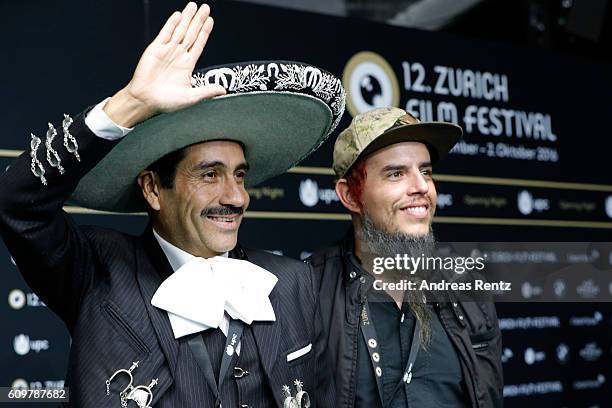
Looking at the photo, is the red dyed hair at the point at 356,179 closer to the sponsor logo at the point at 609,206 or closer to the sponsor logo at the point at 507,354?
the sponsor logo at the point at 507,354

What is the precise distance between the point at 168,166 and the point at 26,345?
1.25 meters

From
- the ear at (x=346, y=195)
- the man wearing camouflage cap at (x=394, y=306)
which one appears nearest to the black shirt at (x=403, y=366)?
the man wearing camouflage cap at (x=394, y=306)

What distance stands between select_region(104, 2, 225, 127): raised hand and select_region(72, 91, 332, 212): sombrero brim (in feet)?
0.68

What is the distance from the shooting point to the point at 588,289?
15.7 feet

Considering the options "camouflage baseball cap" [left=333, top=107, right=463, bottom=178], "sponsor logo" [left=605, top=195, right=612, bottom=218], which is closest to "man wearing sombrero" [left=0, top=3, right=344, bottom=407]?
"camouflage baseball cap" [left=333, top=107, right=463, bottom=178]

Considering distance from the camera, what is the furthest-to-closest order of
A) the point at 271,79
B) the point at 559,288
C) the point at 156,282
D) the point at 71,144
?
1. the point at 559,288
2. the point at 156,282
3. the point at 271,79
4. the point at 71,144

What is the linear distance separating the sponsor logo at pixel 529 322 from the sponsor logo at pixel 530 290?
0.42 feet

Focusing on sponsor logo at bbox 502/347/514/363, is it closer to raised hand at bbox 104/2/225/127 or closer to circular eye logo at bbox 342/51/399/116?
circular eye logo at bbox 342/51/399/116

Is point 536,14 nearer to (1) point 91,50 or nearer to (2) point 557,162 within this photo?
(2) point 557,162

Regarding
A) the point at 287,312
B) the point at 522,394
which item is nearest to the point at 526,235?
the point at 522,394

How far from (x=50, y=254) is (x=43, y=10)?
1.57 meters

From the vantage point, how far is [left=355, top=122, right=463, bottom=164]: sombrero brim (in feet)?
8.98

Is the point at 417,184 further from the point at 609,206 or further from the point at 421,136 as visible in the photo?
the point at 609,206

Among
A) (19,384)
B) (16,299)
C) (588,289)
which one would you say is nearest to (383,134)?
(16,299)
